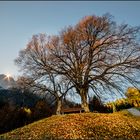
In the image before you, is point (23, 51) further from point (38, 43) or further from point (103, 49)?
point (103, 49)

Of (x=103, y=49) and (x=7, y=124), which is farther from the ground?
(x=103, y=49)

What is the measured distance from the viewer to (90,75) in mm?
33562

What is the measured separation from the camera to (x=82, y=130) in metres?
19.2

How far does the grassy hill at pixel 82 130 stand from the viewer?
716 inches

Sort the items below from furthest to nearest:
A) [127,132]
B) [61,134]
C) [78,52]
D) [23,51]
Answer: [23,51], [78,52], [127,132], [61,134]

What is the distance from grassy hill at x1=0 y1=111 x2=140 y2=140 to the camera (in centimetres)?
1819

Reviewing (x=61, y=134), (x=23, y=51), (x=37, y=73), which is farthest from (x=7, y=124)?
(x=61, y=134)

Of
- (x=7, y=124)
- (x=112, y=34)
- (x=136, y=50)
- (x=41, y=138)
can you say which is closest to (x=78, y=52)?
(x=112, y=34)

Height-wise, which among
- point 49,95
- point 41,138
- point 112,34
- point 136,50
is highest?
point 112,34

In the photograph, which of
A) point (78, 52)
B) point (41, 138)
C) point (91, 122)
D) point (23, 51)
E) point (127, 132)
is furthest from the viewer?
point (23, 51)

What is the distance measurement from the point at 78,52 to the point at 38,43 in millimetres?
6909

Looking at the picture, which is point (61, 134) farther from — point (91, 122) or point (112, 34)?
point (112, 34)

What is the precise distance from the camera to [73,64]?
112 feet

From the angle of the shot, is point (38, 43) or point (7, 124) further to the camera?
point (38, 43)
